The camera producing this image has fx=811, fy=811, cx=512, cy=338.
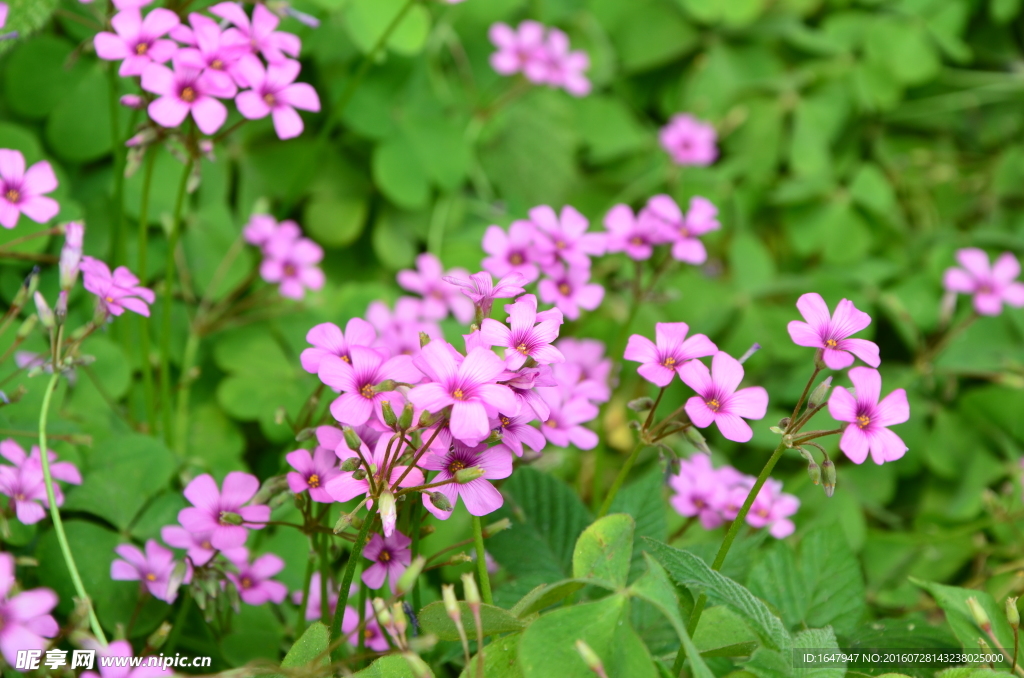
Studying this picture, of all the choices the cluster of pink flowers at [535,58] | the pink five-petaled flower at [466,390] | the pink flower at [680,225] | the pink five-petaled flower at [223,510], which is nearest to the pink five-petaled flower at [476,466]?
the pink five-petaled flower at [466,390]

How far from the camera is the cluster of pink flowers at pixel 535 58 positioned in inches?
83.7

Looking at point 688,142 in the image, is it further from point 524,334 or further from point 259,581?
point 259,581

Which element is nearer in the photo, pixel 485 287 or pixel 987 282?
pixel 485 287

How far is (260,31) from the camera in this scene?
1320 millimetres

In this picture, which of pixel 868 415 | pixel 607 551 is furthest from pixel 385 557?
pixel 868 415

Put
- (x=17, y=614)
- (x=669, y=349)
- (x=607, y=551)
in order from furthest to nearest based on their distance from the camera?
1. (x=669, y=349)
2. (x=607, y=551)
3. (x=17, y=614)

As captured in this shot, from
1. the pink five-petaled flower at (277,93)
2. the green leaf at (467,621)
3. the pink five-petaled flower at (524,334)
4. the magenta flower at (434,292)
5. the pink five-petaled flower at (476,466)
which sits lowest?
the magenta flower at (434,292)

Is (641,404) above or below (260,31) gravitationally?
below

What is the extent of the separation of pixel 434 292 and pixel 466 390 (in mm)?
982

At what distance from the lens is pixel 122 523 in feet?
4.52

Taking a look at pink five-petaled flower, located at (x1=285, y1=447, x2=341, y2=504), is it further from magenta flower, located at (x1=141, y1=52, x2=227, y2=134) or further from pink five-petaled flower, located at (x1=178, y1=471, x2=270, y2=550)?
magenta flower, located at (x1=141, y1=52, x2=227, y2=134)

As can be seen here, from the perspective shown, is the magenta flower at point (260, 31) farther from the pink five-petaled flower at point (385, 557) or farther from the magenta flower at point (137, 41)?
the pink five-petaled flower at point (385, 557)

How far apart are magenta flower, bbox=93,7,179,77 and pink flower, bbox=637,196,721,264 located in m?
0.87

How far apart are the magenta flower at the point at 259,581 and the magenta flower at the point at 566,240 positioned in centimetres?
69
